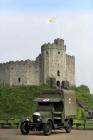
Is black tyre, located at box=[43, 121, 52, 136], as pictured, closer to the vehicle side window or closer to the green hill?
the vehicle side window

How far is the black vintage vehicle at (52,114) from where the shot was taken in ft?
94.9

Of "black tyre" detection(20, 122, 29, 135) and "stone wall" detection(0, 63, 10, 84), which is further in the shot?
"stone wall" detection(0, 63, 10, 84)

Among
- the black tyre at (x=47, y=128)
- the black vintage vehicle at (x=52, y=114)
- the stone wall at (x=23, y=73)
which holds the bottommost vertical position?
the black tyre at (x=47, y=128)

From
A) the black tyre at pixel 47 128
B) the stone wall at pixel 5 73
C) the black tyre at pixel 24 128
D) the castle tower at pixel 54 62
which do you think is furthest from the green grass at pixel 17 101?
the black tyre at pixel 47 128

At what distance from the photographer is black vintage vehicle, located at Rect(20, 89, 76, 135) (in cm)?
2894

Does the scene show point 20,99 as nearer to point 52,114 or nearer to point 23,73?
point 23,73

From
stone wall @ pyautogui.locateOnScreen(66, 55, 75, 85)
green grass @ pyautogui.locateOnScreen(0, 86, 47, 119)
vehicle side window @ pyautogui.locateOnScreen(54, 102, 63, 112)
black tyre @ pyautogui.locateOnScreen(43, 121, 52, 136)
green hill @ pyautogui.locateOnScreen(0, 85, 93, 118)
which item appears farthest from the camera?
stone wall @ pyautogui.locateOnScreen(66, 55, 75, 85)

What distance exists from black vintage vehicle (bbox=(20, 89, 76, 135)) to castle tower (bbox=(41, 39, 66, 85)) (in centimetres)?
4882

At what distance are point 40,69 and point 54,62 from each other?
2713 mm

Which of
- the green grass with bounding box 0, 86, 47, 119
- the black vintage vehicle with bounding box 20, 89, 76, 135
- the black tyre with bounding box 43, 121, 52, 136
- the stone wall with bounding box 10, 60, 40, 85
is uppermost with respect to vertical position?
the stone wall with bounding box 10, 60, 40, 85

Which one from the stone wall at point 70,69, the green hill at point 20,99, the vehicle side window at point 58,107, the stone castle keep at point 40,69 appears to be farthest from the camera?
the stone wall at point 70,69

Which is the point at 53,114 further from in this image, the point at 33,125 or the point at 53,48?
the point at 53,48

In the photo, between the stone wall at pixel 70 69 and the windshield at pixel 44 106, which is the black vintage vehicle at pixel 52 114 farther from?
A: the stone wall at pixel 70 69

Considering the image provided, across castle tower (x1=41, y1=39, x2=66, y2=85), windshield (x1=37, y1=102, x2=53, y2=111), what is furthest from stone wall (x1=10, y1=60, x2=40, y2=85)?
windshield (x1=37, y1=102, x2=53, y2=111)
